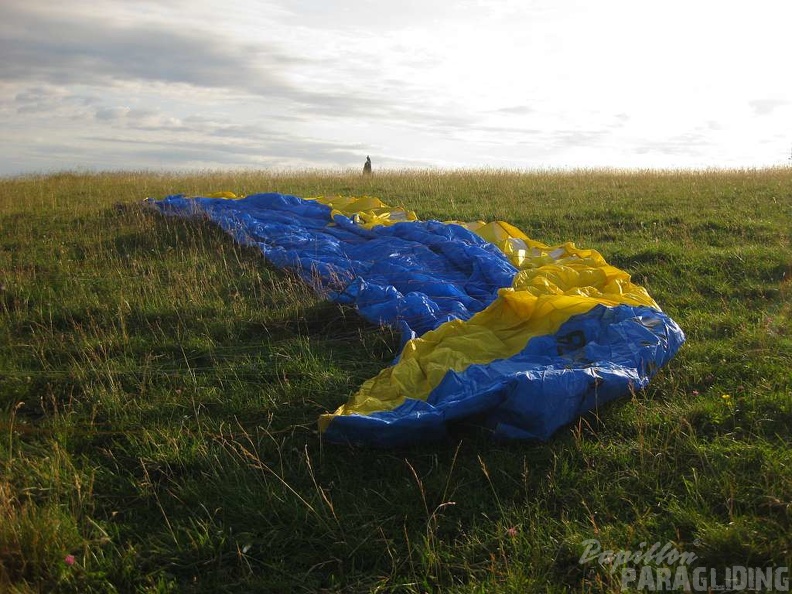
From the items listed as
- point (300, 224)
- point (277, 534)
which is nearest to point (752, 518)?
point (277, 534)

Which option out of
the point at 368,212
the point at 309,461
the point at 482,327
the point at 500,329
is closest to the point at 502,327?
the point at 500,329

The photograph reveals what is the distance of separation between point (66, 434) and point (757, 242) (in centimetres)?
840

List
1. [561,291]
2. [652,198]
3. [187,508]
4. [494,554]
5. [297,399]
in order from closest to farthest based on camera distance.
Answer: [494,554] < [187,508] < [297,399] < [561,291] < [652,198]

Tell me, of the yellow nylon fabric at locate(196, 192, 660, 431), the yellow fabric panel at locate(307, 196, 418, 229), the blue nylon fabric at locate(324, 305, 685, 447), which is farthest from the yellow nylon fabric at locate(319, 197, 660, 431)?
the yellow fabric panel at locate(307, 196, 418, 229)

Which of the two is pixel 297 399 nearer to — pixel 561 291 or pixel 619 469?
pixel 619 469

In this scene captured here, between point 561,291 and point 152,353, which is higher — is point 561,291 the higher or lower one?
the higher one

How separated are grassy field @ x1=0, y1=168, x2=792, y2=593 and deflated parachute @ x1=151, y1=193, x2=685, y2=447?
170 millimetres

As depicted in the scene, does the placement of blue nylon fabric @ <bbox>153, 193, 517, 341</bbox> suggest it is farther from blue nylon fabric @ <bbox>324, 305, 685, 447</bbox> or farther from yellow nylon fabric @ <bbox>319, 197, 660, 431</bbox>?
blue nylon fabric @ <bbox>324, 305, 685, 447</bbox>

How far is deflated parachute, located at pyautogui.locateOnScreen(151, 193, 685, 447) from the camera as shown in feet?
11.5

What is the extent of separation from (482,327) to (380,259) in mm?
2573

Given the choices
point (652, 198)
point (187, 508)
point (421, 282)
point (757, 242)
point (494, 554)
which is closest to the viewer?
point (494, 554)

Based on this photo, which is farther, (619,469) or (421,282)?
(421,282)

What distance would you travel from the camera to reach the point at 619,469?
10.5ft

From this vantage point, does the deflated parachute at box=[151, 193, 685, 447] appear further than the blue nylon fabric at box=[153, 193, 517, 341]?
No
